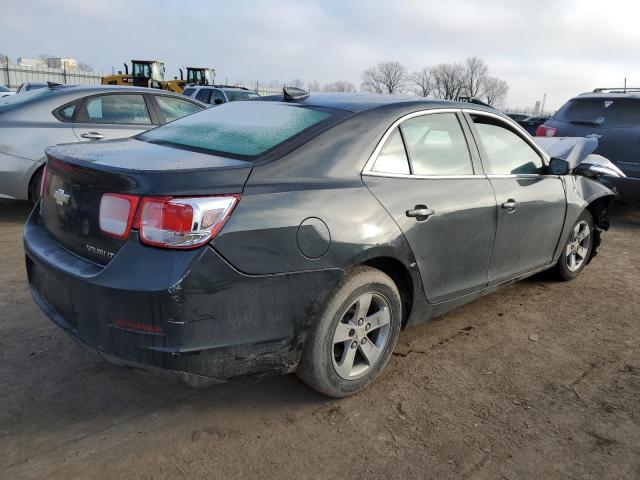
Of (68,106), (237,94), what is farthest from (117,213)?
(237,94)

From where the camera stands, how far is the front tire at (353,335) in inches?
103

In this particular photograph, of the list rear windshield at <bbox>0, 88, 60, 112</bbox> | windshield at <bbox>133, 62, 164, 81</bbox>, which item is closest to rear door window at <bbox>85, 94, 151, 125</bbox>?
rear windshield at <bbox>0, 88, 60, 112</bbox>

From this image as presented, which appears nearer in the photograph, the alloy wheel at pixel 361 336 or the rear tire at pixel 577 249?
the alloy wheel at pixel 361 336

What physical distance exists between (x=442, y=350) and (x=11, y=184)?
4.76 m

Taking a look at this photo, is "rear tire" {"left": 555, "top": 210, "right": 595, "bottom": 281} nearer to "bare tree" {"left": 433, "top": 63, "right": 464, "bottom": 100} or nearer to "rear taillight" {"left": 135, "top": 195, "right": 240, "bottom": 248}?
"rear taillight" {"left": 135, "top": 195, "right": 240, "bottom": 248}

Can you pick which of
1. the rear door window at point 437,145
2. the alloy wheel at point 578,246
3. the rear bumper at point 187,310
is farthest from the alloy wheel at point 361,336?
the alloy wheel at point 578,246

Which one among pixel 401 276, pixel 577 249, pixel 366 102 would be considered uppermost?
pixel 366 102

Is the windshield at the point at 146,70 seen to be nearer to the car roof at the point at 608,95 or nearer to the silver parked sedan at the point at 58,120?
the silver parked sedan at the point at 58,120

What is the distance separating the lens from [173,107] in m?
6.98

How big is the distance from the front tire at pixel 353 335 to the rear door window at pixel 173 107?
476 cm

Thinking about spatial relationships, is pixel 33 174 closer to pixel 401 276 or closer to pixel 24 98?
pixel 24 98

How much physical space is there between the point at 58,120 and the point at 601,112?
7.12 m

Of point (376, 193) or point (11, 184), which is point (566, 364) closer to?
point (376, 193)

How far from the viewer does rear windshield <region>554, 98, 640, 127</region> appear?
7.38 meters
